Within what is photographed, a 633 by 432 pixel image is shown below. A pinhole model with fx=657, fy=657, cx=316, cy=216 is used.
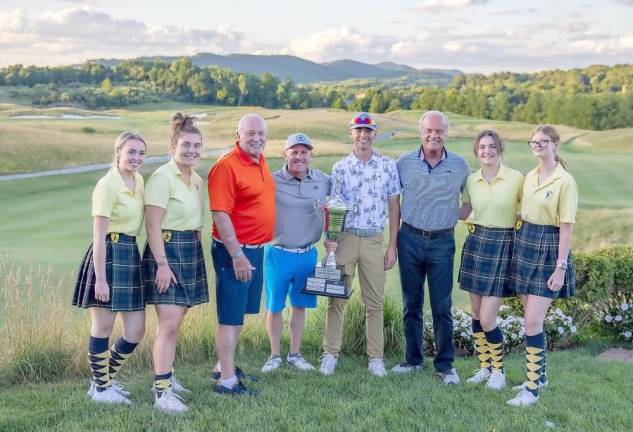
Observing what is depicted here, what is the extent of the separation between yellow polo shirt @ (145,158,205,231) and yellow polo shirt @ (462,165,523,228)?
2131 millimetres

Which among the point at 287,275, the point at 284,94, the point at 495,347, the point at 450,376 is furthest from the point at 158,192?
the point at 284,94

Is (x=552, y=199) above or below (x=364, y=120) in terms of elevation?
below

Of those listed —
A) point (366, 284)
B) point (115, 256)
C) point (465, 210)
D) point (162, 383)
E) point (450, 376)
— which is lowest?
point (450, 376)

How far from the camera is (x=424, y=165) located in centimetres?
532

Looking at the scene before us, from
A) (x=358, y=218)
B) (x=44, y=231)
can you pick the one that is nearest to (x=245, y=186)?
(x=358, y=218)

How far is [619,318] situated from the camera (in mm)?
7234

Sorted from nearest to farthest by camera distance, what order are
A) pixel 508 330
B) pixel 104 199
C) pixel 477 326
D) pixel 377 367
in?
pixel 104 199, pixel 477 326, pixel 377 367, pixel 508 330

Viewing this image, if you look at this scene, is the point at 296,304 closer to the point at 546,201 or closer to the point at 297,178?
the point at 297,178

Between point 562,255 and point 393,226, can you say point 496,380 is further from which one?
point 393,226

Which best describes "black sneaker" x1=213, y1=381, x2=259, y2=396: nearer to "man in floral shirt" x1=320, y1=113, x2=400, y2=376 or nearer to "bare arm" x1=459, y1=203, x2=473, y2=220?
"man in floral shirt" x1=320, y1=113, x2=400, y2=376

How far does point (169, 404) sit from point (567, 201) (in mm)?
3098

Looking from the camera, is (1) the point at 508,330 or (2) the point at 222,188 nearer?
(2) the point at 222,188

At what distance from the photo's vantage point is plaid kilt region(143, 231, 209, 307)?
4.43 meters

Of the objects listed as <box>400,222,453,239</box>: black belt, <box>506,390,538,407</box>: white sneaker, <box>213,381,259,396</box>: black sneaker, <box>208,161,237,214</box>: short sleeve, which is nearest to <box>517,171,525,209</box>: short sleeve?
<box>400,222,453,239</box>: black belt
